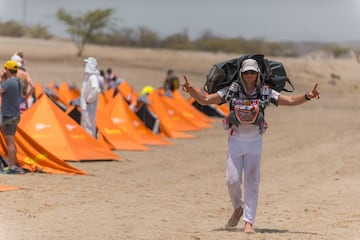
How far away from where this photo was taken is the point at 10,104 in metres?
12.4

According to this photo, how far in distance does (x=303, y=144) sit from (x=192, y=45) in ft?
190

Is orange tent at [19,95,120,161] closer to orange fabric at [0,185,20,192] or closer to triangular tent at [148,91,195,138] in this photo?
orange fabric at [0,185,20,192]

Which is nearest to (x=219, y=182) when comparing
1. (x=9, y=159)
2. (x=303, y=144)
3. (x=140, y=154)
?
(x=9, y=159)

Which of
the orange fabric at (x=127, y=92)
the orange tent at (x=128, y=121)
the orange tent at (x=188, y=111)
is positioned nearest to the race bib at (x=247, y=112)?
the orange tent at (x=128, y=121)

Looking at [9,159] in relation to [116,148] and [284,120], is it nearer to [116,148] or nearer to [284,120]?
[116,148]

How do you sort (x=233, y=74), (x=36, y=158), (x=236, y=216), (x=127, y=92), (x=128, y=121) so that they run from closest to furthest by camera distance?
(x=233, y=74)
(x=236, y=216)
(x=36, y=158)
(x=128, y=121)
(x=127, y=92)

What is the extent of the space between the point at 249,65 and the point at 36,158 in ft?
17.5

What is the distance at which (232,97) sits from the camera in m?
8.81

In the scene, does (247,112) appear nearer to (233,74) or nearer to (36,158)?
(233,74)

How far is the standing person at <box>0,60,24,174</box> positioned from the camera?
40.5 ft

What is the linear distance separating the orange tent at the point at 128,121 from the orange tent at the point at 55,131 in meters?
3.26

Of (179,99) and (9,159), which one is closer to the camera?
(9,159)

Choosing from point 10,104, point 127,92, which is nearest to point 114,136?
point 10,104

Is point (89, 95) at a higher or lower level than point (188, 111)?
higher
